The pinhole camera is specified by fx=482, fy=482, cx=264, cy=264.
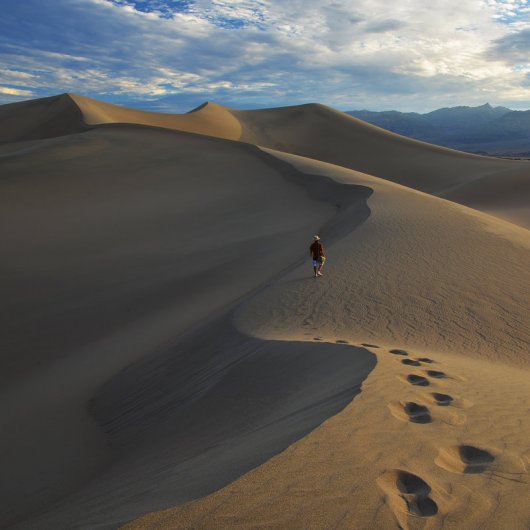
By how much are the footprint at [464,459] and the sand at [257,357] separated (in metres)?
0.02

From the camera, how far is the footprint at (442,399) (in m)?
4.51

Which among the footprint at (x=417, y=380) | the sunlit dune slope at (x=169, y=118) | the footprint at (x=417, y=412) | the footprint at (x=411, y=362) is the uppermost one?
the sunlit dune slope at (x=169, y=118)

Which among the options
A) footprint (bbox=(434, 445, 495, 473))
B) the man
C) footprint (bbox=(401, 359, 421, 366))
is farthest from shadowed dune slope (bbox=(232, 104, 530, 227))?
footprint (bbox=(434, 445, 495, 473))

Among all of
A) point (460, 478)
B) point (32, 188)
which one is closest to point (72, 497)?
point (460, 478)

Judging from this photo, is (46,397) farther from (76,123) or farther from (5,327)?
(76,123)

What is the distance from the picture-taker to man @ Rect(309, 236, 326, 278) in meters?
10.3

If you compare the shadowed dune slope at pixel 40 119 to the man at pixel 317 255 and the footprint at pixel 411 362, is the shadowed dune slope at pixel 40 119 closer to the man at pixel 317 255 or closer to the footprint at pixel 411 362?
the man at pixel 317 255

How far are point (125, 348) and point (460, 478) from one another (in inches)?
286

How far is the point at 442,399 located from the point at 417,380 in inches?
20.1

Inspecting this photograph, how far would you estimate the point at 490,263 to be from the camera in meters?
11.1

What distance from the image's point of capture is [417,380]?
5.14 meters

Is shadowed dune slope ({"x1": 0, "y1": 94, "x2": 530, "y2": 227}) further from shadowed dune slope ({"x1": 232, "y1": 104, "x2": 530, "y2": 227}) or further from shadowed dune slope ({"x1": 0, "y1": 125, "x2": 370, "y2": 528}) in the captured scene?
shadowed dune slope ({"x1": 0, "y1": 125, "x2": 370, "y2": 528})

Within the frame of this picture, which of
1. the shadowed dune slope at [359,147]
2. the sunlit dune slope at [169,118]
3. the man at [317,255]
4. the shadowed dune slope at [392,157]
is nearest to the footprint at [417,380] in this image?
the man at [317,255]

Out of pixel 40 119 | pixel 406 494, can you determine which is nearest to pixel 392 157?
pixel 40 119
